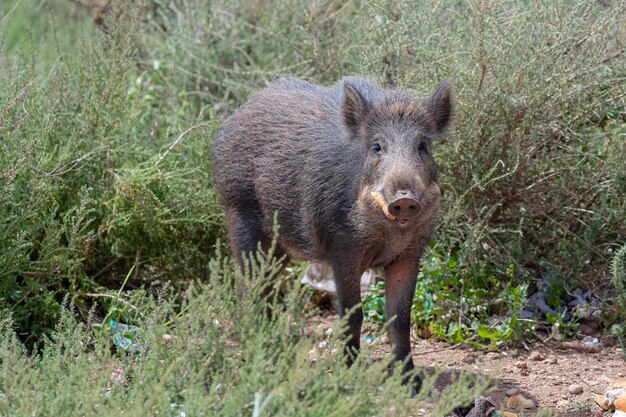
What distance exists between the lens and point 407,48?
621 cm

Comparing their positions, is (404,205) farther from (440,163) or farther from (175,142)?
(175,142)

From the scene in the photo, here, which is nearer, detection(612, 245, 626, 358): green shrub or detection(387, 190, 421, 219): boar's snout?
detection(387, 190, 421, 219): boar's snout

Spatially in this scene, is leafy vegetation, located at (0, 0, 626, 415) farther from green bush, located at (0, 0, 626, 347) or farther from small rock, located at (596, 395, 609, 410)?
small rock, located at (596, 395, 609, 410)

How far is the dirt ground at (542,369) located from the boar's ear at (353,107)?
1097mm

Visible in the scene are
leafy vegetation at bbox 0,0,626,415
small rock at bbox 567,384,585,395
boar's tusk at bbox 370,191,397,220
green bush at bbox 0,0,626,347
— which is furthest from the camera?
green bush at bbox 0,0,626,347

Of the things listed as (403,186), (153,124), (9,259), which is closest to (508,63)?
(403,186)

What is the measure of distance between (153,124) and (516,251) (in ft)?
8.86

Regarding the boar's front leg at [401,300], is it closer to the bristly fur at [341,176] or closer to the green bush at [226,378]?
the bristly fur at [341,176]

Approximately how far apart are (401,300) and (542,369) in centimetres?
92

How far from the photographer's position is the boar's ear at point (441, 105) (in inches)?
201

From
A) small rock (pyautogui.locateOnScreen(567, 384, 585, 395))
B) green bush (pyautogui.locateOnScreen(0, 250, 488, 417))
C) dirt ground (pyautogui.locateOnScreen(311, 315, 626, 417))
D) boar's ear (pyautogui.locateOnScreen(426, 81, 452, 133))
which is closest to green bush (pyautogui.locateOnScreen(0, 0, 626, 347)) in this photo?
dirt ground (pyautogui.locateOnScreen(311, 315, 626, 417))

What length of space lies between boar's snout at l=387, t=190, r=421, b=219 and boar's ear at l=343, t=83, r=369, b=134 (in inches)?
30.4

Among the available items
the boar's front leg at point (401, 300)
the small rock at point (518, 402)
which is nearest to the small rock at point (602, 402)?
the small rock at point (518, 402)

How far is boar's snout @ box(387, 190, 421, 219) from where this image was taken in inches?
173
